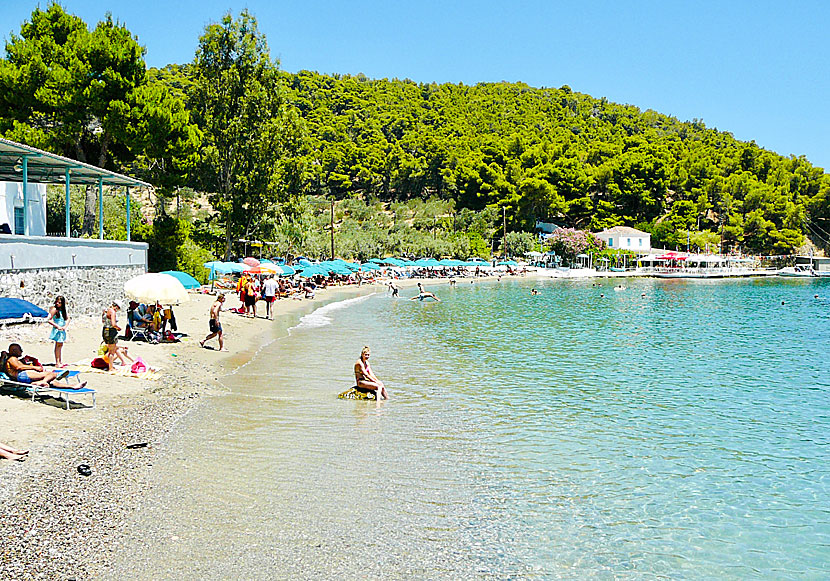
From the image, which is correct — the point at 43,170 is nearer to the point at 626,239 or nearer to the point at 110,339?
the point at 110,339

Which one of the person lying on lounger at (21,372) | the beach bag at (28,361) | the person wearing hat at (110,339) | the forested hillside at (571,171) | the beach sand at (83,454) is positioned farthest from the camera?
the forested hillside at (571,171)

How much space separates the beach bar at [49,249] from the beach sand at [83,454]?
1.76 metres

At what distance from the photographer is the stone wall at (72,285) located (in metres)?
16.4

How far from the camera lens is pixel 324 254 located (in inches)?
2334

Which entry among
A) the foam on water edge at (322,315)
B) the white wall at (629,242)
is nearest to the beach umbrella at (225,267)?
the foam on water edge at (322,315)

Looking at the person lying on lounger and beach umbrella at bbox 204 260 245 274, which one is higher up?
beach umbrella at bbox 204 260 245 274

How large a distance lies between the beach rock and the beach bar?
8.53m

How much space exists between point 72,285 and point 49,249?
5.42 feet

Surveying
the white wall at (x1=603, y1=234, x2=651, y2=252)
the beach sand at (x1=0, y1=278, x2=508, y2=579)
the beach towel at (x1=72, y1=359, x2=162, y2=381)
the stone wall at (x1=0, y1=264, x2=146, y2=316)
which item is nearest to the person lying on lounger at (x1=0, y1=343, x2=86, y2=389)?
the beach sand at (x1=0, y1=278, x2=508, y2=579)

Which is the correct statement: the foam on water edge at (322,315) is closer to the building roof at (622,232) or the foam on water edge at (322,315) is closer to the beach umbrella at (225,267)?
the beach umbrella at (225,267)

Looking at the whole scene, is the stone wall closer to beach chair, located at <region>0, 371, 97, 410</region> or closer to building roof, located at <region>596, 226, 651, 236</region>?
beach chair, located at <region>0, 371, 97, 410</region>

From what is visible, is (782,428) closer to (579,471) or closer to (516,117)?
(579,471)

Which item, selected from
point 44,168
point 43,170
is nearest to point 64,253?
point 44,168

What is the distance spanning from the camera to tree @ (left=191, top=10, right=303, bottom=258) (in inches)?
1491
